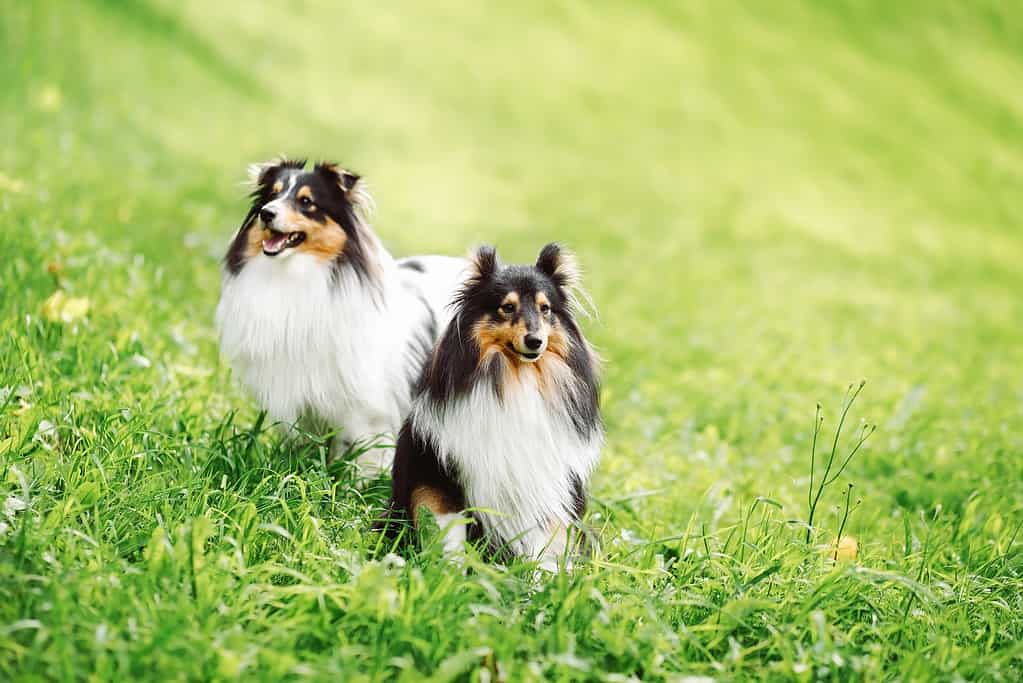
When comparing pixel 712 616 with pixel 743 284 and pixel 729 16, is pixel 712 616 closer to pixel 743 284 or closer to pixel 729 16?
pixel 743 284

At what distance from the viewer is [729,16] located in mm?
20234

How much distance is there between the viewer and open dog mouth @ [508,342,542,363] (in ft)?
10.4

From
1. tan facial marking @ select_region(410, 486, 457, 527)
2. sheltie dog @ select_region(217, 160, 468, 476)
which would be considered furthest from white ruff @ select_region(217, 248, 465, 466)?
tan facial marking @ select_region(410, 486, 457, 527)

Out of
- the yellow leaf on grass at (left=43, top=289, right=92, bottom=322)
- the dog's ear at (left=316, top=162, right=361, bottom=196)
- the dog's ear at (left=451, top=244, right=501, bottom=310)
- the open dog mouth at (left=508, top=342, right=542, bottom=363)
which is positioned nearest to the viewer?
the open dog mouth at (left=508, top=342, right=542, bottom=363)

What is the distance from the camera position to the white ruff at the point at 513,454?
325cm

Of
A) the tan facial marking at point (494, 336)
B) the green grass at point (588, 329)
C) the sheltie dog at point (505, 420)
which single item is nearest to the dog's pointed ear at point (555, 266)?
the sheltie dog at point (505, 420)

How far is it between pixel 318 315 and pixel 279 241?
33cm

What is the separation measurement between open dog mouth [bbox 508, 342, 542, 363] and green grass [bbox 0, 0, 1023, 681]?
0.66m

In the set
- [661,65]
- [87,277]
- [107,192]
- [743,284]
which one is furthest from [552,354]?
[661,65]

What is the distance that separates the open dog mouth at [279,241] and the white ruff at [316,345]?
0.13 feet

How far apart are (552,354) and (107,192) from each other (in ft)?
18.3

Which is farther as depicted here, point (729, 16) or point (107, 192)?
point (729, 16)

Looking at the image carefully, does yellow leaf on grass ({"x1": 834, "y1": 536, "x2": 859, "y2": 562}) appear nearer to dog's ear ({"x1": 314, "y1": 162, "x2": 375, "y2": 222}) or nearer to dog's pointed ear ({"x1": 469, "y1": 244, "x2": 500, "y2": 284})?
dog's pointed ear ({"x1": 469, "y1": 244, "x2": 500, "y2": 284})

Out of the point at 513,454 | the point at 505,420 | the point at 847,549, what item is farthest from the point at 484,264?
the point at 847,549
